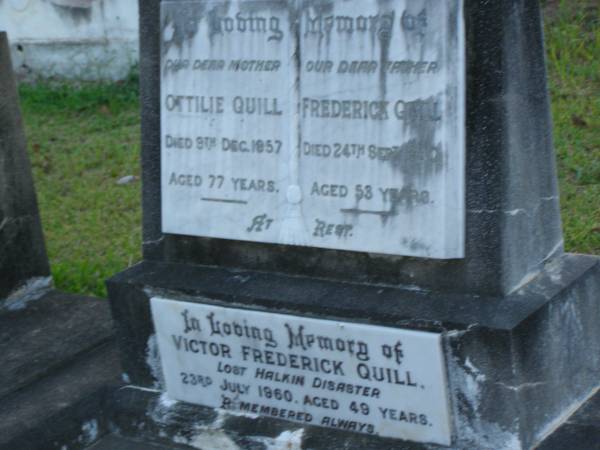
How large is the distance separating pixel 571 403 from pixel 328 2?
126 centimetres

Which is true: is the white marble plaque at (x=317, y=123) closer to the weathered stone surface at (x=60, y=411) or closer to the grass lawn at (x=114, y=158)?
the weathered stone surface at (x=60, y=411)

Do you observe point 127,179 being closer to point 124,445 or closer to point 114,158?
point 114,158

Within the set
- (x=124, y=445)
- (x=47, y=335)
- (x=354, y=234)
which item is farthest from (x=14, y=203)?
(x=354, y=234)

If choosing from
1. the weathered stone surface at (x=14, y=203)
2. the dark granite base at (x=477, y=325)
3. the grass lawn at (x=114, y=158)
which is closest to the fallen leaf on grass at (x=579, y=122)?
the grass lawn at (x=114, y=158)

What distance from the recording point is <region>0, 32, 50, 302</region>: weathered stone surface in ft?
13.4

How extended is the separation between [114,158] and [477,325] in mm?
3574

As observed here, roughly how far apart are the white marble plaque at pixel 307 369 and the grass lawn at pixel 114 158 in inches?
54.6

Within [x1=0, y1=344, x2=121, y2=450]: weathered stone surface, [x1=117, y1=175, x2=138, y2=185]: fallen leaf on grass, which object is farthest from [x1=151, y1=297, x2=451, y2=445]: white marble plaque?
[x1=117, y1=175, x2=138, y2=185]: fallen leaf on grass

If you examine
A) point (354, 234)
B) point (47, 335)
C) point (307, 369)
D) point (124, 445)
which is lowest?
point (124, 445)

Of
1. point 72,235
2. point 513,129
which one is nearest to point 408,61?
point 513,129

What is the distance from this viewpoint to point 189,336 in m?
3.08

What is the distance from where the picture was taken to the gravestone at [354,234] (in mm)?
2646

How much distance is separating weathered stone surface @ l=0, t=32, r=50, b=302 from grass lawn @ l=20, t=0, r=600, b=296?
0.33 metres

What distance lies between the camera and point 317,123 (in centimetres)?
282
